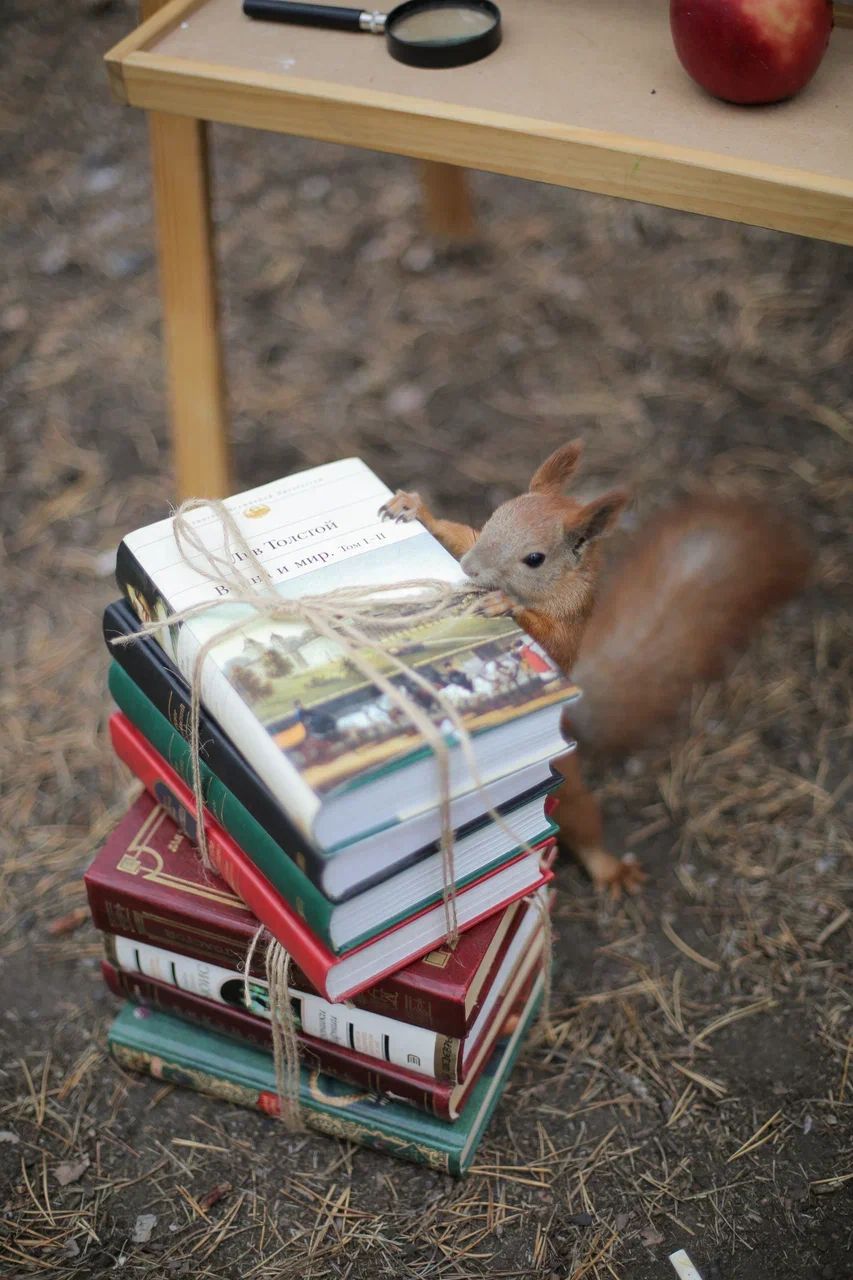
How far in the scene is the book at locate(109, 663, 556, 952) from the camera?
117 centimetres

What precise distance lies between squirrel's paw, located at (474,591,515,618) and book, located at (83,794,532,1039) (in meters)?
0.38

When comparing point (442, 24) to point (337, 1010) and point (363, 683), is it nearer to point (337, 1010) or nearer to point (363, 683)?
point (363, 683)

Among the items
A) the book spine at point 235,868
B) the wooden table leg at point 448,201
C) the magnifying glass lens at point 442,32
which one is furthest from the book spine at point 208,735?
the wooden table leg at point 448,201

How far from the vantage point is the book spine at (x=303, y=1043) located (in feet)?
4.58

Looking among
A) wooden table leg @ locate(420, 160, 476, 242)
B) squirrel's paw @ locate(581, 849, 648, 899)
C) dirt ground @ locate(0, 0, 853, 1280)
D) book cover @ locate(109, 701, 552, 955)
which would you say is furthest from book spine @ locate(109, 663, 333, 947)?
wooden table leg @ locate(420, 160, 476, 242)

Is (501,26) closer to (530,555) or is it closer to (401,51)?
(401,51)

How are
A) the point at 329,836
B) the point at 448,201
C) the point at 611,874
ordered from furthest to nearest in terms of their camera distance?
1. the point at 448,201
2. the point at 611,874
3. the point at 329,836

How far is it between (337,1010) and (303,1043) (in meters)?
0.09

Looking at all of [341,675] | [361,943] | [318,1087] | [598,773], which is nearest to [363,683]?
[341,675]

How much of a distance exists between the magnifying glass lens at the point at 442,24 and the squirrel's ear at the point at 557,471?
2.09 feet

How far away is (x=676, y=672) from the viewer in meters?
1.88

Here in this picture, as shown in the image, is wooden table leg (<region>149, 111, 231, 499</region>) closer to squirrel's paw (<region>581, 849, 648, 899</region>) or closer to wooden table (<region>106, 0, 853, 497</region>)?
wooden table (<region>106, 0, 853, 497</region>)

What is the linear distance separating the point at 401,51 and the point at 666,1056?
4.88 ft

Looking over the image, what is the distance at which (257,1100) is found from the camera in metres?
1.51
